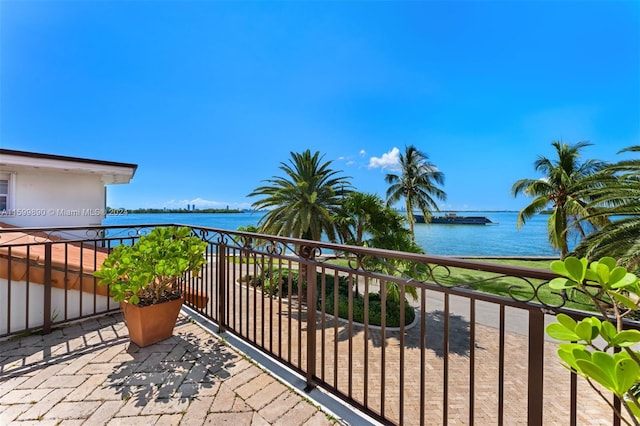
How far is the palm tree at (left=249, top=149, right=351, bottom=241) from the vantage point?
799cm

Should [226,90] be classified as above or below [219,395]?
above

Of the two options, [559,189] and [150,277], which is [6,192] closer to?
[150,277]

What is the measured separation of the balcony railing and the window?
3.15 ft

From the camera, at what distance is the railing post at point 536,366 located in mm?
1109

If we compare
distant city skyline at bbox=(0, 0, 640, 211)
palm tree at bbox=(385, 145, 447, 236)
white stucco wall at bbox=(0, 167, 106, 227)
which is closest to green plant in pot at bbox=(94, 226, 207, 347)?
distant city skyline at bbox=(0, 0, 640, 211)

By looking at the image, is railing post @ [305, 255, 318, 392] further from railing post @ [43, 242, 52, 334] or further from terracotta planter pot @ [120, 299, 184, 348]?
railing post @ [43, 242, 52, 334]

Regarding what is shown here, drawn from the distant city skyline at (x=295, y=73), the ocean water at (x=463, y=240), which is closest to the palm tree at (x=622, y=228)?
the distant city skyline at (x=295, y=73)

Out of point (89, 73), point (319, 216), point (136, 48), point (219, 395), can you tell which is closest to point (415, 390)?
point (219, 395)

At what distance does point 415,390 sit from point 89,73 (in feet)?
39.4

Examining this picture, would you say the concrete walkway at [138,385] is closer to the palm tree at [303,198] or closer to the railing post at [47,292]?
the railing post at [47,292]

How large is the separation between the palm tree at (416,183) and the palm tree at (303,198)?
11.9 metres

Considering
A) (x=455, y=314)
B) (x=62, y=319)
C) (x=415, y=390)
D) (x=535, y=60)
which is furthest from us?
(x=535, y=60)

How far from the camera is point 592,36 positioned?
11.1 metres

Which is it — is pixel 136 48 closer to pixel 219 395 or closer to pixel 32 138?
pixel 32 138
